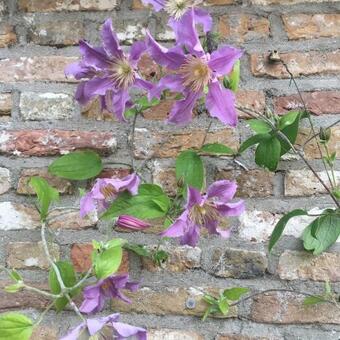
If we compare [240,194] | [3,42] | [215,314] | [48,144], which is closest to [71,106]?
[48,144]

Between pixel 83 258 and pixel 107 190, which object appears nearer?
pixel 107 190

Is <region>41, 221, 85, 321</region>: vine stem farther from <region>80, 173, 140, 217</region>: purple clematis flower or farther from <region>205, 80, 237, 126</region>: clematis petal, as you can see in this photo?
<region>205, 80, 237, 126</region>: clematis petal

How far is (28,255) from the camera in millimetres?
1218

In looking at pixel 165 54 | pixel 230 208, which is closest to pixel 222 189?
pixel 230 208

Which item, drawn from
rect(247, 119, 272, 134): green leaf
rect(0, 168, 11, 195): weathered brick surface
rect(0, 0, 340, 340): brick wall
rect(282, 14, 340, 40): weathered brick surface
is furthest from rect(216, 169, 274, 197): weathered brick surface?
rect(0, 168, 11, 195): weathered brick surface

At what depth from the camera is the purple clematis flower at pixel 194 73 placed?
3.12 feet

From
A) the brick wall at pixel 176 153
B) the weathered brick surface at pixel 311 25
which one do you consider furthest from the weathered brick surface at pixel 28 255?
the weathered brick surface at pixel 311 25

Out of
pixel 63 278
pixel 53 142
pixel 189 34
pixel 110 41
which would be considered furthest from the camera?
pixel 53 142

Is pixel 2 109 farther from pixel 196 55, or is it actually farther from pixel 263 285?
pixel 263 285

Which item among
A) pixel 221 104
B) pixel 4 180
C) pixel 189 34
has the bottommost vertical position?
pixel 4 180

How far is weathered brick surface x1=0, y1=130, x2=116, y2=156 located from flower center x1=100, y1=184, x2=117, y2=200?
181 mm

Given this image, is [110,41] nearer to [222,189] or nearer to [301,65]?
[222,189]

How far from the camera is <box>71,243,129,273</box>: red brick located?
1.21m

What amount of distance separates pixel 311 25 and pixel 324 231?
0.45m
